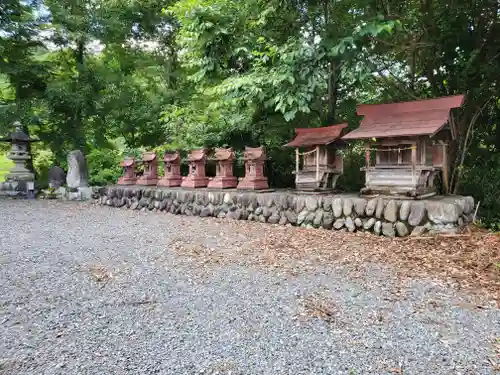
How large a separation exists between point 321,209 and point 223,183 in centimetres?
234

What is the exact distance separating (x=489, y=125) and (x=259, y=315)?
619 centimetres

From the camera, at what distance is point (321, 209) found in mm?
5664

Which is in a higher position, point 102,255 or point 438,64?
point 438,64

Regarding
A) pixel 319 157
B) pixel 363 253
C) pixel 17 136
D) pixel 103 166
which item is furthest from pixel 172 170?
pixel 17 136

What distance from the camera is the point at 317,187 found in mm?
6152

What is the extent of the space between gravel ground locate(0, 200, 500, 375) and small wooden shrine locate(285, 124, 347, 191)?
255cm

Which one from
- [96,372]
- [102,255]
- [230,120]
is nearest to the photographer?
[96,372]

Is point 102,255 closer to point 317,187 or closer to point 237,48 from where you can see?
point 317,187

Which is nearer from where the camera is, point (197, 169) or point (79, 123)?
point (197, 169)

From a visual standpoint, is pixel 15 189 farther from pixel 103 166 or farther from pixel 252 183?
pixel 252 183

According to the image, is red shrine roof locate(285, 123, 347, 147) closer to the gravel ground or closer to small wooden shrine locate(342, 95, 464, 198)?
small wooden shrine locate(342, 95, 464, 198)

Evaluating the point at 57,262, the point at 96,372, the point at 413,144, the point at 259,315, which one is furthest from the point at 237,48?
the point at 96,372

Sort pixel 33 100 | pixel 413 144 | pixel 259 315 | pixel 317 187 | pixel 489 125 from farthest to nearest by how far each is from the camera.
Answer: pixel 33 100 < pixel 489 125 < pixel 317 187 < pixel 413 144 < pixel 259 315

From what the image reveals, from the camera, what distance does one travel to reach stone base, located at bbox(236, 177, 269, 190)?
685cm
